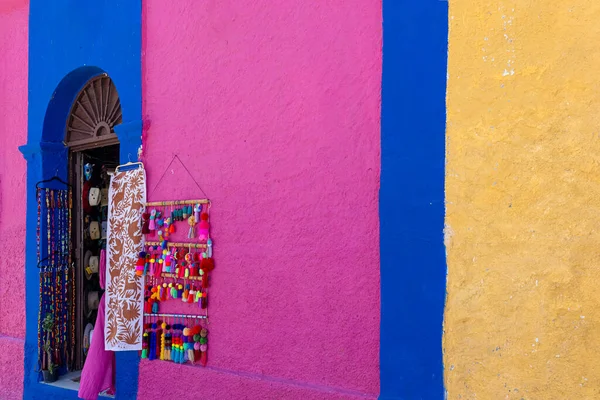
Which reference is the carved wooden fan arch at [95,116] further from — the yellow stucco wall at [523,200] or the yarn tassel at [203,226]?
the yellow stucco wall at [523,200]

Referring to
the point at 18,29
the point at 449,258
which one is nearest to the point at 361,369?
the point at 449,258

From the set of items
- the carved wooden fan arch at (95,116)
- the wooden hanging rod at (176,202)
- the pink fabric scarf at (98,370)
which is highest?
the carved wooden fan arch at (95,116)

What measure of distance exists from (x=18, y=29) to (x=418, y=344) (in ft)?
17.0

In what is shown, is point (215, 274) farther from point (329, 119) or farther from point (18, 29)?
point (18, 29)

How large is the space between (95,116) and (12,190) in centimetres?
135

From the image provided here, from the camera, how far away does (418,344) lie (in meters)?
2.91

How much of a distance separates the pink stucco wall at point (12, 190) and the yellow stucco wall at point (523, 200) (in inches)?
179

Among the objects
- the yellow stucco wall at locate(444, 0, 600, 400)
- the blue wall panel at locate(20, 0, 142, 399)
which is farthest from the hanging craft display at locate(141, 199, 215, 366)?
the yellow stucco wall at locate(444, 0, 600, 400)

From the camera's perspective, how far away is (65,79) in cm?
515

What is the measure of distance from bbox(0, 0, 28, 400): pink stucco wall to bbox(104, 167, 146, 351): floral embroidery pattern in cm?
157

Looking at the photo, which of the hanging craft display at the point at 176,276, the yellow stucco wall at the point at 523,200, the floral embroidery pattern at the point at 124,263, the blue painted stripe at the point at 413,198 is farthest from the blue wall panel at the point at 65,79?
the yellow stucco wall at the point at 523,200

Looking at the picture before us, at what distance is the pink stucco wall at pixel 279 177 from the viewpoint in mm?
3199

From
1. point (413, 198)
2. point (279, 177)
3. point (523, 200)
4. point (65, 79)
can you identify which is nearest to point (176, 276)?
point (279, 177)

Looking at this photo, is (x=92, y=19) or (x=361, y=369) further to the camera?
(x=92, y=19)
